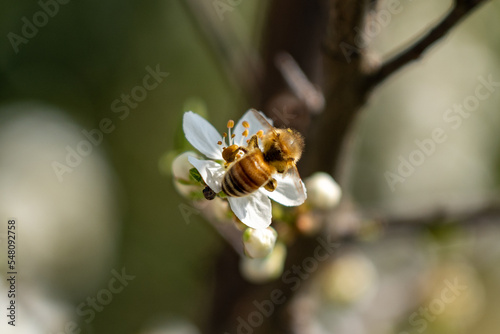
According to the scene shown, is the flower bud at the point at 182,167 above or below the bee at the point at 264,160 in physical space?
above

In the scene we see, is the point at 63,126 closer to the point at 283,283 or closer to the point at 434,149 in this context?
the point at 283,283

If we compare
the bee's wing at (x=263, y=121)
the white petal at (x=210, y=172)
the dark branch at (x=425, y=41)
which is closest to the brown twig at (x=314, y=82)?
the dark branch at (x=425, y=41)

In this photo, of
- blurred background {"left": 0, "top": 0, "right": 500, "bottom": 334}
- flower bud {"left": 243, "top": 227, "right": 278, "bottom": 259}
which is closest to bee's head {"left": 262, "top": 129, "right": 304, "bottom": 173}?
flower bud {"left": 243, "top": 227, "right": 278, "bottom": 259}

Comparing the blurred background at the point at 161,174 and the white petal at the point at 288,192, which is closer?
the white petal at the point at 288,192

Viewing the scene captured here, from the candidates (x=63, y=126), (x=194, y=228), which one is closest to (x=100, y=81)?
(x=63, y=126)

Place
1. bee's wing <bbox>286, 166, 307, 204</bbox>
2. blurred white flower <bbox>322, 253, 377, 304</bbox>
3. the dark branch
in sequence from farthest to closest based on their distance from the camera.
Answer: blurred white flower <bbox>322, 253, 377, 304</bbox>
bee's wing <bbox>286, 166, 307, 204</bbox>
the dark branch

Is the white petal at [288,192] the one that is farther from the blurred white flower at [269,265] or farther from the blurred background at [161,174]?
the blurred background at [161,174]

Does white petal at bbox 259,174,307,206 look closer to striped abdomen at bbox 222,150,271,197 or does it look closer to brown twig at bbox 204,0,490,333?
striped abdomen at bbox 222,150,271,197
